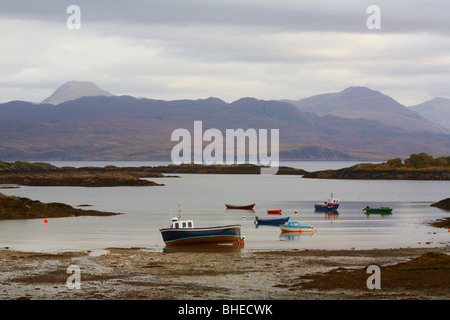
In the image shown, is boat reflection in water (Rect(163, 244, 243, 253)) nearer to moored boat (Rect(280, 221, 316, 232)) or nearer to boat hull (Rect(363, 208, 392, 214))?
moored boat (Rect(280, 221, 316, 232))

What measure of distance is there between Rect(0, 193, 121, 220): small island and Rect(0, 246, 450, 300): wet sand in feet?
73.3

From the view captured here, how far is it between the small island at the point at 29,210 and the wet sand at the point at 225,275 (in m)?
22.4

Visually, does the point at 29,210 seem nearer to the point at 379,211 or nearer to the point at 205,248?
the point at 205,248

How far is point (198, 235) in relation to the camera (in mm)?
43000

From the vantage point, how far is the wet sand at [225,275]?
25641 millimetres

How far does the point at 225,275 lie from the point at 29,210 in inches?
1418
